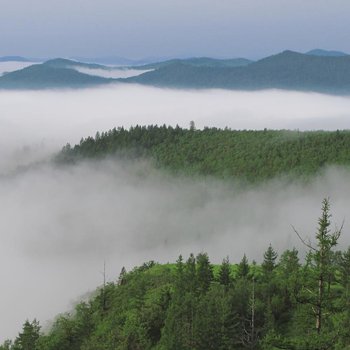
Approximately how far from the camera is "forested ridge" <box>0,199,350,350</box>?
23.5 metres

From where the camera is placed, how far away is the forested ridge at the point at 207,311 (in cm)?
2347

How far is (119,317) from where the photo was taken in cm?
8481

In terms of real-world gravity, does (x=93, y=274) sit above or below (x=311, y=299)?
below

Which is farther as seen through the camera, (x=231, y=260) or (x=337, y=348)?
(x=231, y=260)

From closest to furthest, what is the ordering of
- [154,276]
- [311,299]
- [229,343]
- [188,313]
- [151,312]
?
[311,299] < [229,343] < [188,313] < [151,312] < [154,276]

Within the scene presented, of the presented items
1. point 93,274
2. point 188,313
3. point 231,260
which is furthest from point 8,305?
point 188,313

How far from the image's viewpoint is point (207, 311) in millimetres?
58531

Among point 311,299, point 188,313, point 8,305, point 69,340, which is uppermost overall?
point 311,299

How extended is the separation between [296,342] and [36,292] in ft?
562

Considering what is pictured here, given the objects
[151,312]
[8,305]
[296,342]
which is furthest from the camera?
[8,305]

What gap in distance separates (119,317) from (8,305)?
105801 millimetres

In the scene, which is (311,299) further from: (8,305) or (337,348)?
(8,305)

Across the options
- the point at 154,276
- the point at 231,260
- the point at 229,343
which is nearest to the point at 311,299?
the point at 229,343

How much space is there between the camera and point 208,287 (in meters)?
81.5
